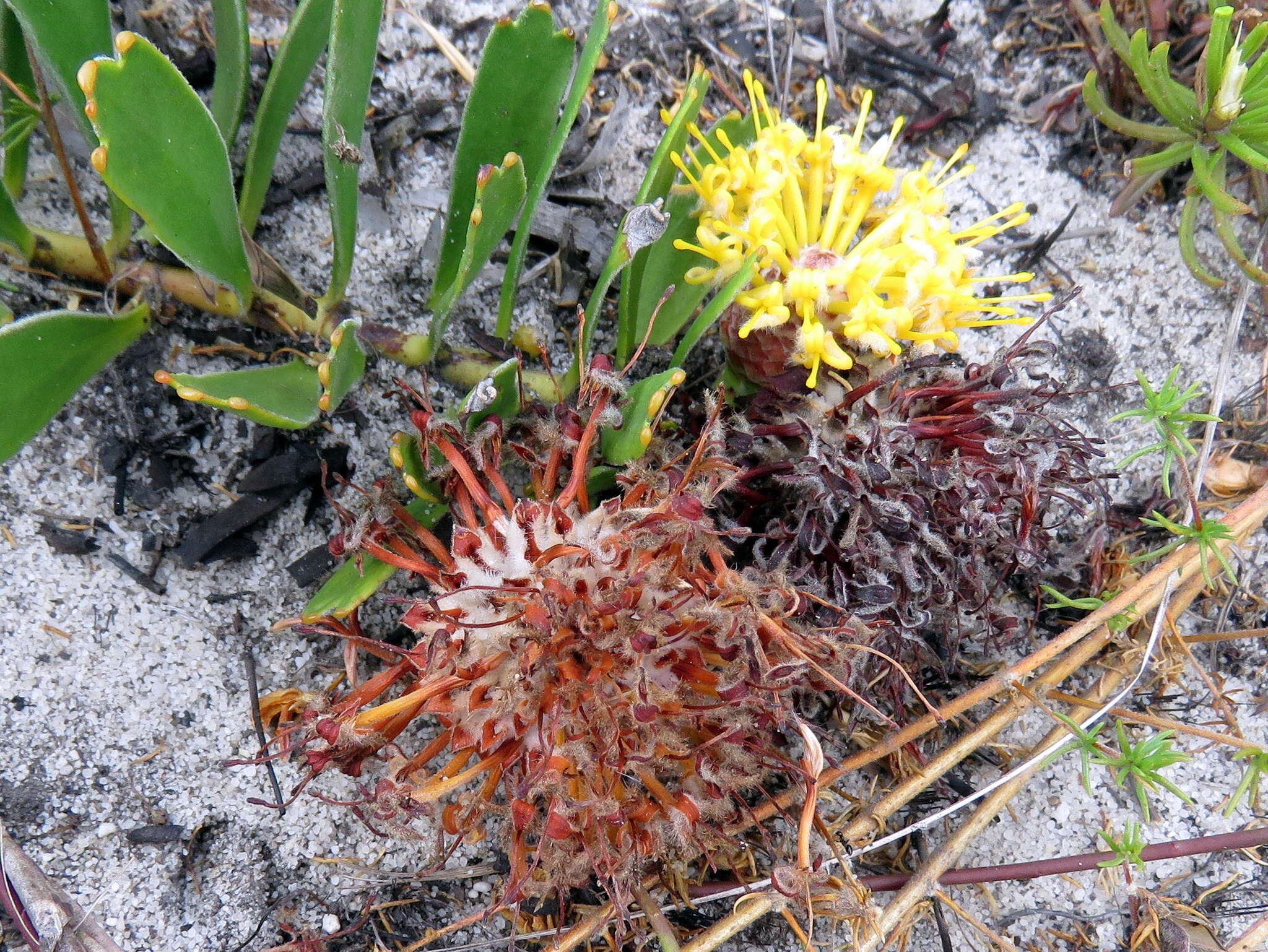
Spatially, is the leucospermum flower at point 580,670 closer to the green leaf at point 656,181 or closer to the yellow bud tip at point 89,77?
the green leaf at point 656,181

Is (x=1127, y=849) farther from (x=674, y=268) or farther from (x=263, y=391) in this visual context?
(x=263, y=391)

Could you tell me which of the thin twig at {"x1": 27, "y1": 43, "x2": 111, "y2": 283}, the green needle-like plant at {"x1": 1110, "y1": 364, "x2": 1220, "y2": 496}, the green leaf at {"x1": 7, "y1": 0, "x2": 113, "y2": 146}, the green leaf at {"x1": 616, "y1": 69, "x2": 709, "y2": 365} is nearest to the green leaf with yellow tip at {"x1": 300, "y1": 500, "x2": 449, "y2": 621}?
the green leaf at {"x1": 616, "y1": 69, "x2": 709, "y2": 365}

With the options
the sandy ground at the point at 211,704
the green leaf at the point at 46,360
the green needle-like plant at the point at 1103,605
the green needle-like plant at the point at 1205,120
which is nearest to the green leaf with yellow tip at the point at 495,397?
the sandy ground at the point at 211,704

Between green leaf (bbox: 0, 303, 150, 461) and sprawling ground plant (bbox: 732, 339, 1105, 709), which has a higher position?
sprawling ground plant (bbox: 732, 339, 1105, 709)

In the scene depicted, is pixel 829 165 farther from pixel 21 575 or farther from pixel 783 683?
pixel 21 575

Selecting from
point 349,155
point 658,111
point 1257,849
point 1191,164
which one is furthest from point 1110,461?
point 349,155

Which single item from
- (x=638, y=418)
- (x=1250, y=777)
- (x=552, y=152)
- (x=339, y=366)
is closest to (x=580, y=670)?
(x=638, y=418)

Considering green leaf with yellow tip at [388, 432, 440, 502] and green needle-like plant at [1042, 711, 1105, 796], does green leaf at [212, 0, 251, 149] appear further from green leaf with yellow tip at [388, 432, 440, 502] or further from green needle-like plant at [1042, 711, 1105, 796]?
green needle-like plant at [1042, 711, 1105, 796]
